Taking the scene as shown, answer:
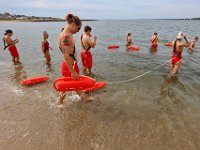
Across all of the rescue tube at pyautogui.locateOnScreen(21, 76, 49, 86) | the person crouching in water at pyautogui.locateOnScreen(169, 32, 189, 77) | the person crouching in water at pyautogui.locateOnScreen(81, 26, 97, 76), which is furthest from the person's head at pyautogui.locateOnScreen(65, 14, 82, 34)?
the person crouching in water at pyautogui.locateOnScreen(169, 32, 189, 77)

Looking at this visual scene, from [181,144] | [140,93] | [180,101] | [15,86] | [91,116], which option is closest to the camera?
[181,144]

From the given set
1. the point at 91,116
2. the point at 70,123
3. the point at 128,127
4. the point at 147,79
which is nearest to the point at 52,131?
the point at 70,123

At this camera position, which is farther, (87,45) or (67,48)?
(87,45)

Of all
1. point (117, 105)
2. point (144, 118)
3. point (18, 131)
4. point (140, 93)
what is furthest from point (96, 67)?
point (18, 131)

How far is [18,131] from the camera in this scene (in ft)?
15.4

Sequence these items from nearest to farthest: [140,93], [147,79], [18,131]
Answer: [18,131]
[140,93]
[147,79]

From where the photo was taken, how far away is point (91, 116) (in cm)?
544

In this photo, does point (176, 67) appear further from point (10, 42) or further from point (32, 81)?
point (10, 42)

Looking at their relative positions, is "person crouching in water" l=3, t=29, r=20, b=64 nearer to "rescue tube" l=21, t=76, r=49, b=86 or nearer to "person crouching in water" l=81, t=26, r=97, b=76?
"rescue tube" l=21, t=76, r=49, b=86

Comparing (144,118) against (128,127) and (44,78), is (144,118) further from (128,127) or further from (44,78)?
(44,78)

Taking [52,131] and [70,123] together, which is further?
[70,123]

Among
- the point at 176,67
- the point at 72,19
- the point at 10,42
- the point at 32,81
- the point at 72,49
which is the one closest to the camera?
the point at 72,19

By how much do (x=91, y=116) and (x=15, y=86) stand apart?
3870mm

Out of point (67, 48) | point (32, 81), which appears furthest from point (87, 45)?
point (67, 48)
